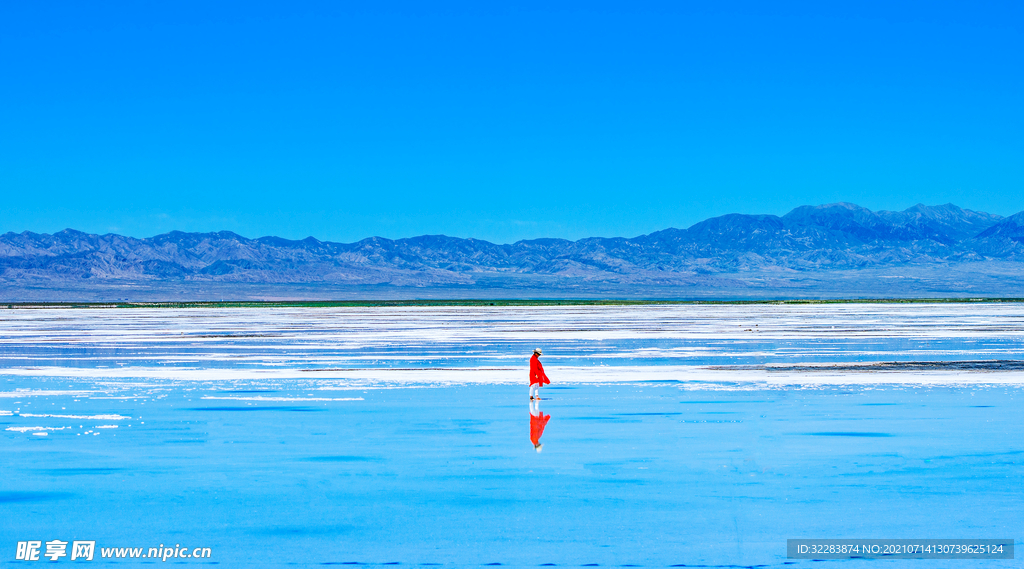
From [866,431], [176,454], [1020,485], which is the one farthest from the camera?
[866,431]

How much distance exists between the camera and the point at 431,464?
12.8m

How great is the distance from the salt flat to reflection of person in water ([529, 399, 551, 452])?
0.60 ft

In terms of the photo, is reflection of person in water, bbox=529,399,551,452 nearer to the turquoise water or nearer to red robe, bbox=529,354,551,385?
the turquoise water

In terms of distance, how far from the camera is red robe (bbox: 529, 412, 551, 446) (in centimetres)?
1462

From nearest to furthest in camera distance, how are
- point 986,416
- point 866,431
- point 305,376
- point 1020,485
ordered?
point 1020,485
point 866,431
point 986,416
point 305,376

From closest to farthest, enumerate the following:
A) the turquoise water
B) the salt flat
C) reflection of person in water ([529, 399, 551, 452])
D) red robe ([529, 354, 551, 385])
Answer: the turquoise water, the salt flat, reflection of person in water ([529, 399, 551, 452]), red robe ([529, 354, 551, 385])

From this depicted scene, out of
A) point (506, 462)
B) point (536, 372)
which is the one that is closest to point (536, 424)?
point (536, 372)

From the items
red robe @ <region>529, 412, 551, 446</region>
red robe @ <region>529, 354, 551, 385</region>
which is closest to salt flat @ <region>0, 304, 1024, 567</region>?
red robe @ <region>529, 412, 551, 446</region>

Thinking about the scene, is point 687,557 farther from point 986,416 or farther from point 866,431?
point 986,416

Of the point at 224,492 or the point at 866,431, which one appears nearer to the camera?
the point at 224,492

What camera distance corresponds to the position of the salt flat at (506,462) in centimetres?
933

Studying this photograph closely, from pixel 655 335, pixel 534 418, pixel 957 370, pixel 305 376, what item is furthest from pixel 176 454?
pixel 655 335

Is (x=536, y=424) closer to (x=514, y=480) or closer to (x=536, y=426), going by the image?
(x=536, y=426)

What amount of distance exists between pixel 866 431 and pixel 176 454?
9831 millimetres
